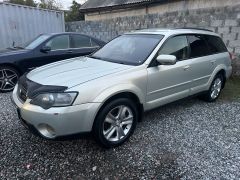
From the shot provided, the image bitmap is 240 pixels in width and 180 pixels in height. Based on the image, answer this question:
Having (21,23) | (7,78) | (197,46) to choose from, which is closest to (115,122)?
(197,46)

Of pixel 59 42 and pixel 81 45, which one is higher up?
pixel 59 42

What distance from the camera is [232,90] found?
21.0 feet

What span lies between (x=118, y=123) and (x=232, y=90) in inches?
167

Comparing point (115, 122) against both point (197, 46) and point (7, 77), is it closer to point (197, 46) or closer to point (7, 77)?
point (197, 46)

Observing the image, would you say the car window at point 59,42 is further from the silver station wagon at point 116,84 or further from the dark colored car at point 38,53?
the silver station wagon at point 116,84

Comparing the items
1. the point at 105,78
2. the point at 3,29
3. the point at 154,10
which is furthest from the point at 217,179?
the point at 154,10

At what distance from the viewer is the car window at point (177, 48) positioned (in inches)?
159

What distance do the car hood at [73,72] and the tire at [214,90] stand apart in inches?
100

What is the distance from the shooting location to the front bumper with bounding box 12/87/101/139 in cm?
284

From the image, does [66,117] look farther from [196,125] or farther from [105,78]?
[196,125]

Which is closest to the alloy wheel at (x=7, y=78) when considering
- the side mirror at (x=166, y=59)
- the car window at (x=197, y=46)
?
the side mirror at (x=166, y=59)

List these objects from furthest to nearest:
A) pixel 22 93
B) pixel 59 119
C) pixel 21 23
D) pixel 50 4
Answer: pixel 50 4, pixel 21 23, pixel 22 93, pixel 59 119

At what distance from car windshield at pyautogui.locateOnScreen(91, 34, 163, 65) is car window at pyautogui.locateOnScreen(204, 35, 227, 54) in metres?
1.55

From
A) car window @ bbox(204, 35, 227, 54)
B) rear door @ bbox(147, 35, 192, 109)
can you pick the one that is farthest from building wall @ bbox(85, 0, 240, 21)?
rear door @ bbox(147, 35, 192, 109)
